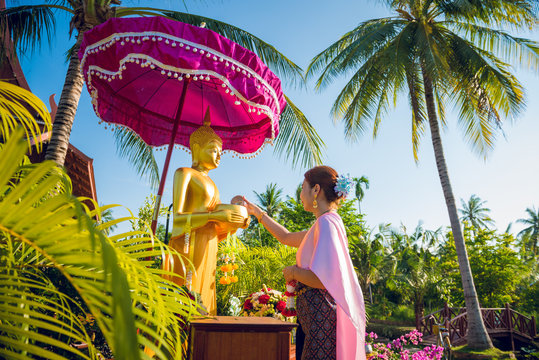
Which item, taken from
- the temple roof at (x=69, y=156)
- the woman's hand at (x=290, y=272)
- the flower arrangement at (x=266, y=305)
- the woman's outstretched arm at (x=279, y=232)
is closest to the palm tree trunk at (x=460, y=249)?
the flower arrangement at (x=266, y=305)

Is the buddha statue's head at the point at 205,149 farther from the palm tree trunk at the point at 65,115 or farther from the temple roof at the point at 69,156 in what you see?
the temple roof at the point at 69,156

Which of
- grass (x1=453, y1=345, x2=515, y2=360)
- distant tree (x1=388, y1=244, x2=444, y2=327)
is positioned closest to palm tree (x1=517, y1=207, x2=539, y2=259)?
distant tree (x1=388, y1=244, x2=444, y2=327)

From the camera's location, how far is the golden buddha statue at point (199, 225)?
3158 mm

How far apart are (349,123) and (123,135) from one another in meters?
8.29

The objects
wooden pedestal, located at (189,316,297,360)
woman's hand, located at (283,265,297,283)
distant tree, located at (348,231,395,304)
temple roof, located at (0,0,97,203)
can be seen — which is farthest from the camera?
distant tree, located at (348,231,395,304)

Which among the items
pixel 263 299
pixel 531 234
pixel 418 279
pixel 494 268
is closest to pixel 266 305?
pixel 263 299

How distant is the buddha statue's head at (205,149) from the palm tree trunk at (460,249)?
1046 cm

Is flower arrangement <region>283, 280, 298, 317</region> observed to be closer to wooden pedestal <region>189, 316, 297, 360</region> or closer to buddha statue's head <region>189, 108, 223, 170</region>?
wooden pedestal <region>189, 316, 297, 360</region>

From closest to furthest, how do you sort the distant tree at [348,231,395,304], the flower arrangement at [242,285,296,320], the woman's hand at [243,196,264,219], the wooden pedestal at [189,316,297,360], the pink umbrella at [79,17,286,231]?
the wooden pedestal at [189,316,297,360] < the pink umbrella at [79,17,286,231] < the woman's hand at [243,196,264,219] < the flower arrangement at [242,285,296,320] < the distant tree at [348,231,395,304]

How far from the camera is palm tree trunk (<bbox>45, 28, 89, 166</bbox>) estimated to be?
16.0ft

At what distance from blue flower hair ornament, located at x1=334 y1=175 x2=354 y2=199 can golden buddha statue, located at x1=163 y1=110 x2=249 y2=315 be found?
39.9 inches

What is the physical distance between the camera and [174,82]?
14.9 ft

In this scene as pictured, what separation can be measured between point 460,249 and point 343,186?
Answer: 10847 millimetres

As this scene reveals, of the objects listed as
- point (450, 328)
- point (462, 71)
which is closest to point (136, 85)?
point (462, 71)
